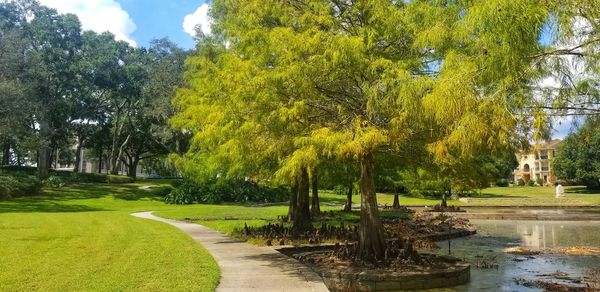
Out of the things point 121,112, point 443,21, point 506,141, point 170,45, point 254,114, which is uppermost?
point 170,45

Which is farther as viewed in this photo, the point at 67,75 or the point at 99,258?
the point at 67,75

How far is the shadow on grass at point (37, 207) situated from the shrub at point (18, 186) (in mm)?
1158

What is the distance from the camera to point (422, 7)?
9.70 m

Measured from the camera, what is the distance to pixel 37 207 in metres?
32.2

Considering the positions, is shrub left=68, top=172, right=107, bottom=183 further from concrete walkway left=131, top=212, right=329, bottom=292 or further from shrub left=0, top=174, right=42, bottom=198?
concrete walkway left=131, top=212, right=329, bottom=292

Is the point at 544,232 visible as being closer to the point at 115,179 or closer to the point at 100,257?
the point at 100,257

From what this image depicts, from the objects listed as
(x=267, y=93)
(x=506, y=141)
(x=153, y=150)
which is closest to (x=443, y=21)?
(x=506, y=141)

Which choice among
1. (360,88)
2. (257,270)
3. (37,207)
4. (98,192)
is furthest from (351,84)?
(98,192)

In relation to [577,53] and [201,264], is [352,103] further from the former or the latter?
[577,53]

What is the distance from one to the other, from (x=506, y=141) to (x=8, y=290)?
8.08 meters

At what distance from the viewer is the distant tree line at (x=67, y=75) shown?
128 ft

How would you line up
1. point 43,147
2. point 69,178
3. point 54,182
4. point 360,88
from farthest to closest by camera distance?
point 69,178, point 54,182, point 43,147, point 360,88

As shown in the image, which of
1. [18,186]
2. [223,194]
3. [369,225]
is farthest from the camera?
[223,194]

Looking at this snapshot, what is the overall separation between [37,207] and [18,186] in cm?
735
